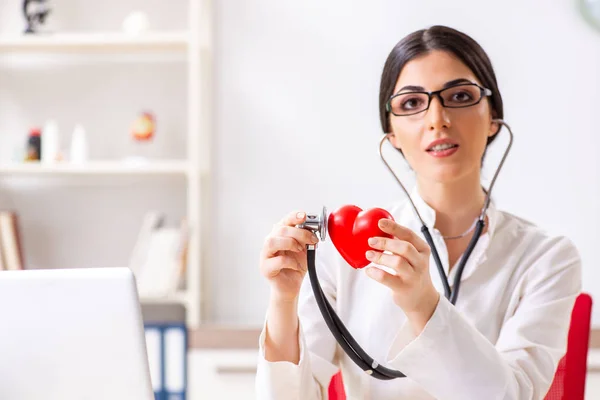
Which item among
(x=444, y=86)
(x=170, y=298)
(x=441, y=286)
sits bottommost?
(x=170, y=298)

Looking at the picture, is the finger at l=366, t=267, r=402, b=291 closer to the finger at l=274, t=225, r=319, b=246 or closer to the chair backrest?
the finger at l=274, t=225, r=319, b=246

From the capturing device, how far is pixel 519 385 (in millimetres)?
1084

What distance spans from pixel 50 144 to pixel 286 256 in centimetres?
178

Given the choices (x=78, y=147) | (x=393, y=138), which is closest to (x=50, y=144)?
(x=78, y=147)

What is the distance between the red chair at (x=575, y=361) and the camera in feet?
4.15

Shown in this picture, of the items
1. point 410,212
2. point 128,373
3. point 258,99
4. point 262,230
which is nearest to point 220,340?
point 262,230

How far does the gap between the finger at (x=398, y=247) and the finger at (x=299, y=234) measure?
11 centimetres

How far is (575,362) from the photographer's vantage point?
1267mm

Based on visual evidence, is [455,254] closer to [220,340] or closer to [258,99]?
[220,340]

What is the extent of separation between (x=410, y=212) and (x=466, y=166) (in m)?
0.17

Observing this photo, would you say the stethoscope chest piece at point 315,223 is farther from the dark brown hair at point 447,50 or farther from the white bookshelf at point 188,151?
the white bookshelf at point 188,151

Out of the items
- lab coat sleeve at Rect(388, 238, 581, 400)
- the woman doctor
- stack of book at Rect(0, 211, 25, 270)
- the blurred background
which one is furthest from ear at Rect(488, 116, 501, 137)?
stack of book at Rect(0, 211, 25, 270)

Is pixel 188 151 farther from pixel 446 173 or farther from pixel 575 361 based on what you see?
pixel 575 361

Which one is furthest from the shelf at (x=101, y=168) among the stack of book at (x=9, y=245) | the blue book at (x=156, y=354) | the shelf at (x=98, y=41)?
the blue book at (x=156, y=354)
